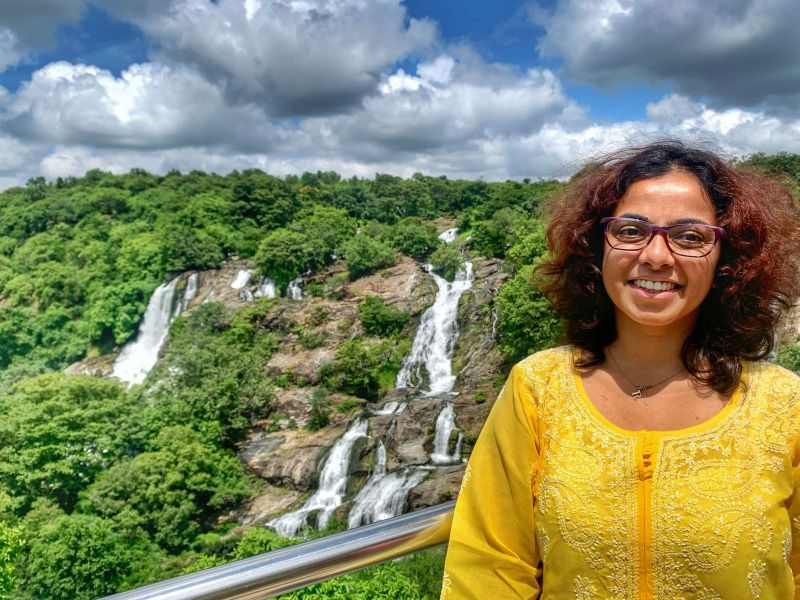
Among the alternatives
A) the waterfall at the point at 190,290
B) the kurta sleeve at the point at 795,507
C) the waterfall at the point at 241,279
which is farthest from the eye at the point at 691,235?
the waterfall at the point at 190,290

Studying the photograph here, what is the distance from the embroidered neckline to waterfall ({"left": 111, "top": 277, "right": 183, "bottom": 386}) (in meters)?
27.3

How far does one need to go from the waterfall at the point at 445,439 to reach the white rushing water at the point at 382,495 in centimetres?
82

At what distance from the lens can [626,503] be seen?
1.07 m

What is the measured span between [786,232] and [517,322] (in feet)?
40.5

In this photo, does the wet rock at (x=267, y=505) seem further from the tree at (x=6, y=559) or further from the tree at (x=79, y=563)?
the tree at (x=6, y=559)

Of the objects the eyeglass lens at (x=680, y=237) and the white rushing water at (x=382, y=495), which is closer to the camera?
the eyeglass lens at (x=680, y=237)

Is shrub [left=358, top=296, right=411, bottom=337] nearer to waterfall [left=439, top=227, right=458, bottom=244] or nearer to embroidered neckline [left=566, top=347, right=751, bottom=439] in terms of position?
waterfall [left=439, top=227, right=458, bottom=244]

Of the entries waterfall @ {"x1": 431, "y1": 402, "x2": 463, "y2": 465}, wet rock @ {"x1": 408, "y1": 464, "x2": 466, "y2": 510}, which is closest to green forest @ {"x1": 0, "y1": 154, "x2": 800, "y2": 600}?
wet rock @ {"x1": 408, "y1": 464, "x2": 466, "y2": 510}

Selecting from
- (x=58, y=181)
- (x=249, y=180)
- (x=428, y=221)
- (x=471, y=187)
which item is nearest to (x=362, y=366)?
(x=428, y=221)

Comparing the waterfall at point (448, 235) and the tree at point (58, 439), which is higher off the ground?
the waterfall at point (448, 235)

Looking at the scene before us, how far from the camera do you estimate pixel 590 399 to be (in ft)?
3.90

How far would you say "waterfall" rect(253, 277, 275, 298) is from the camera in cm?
2622

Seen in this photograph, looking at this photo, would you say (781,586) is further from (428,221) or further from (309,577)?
(428,221)

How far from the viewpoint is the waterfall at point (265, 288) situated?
86.0 feet
